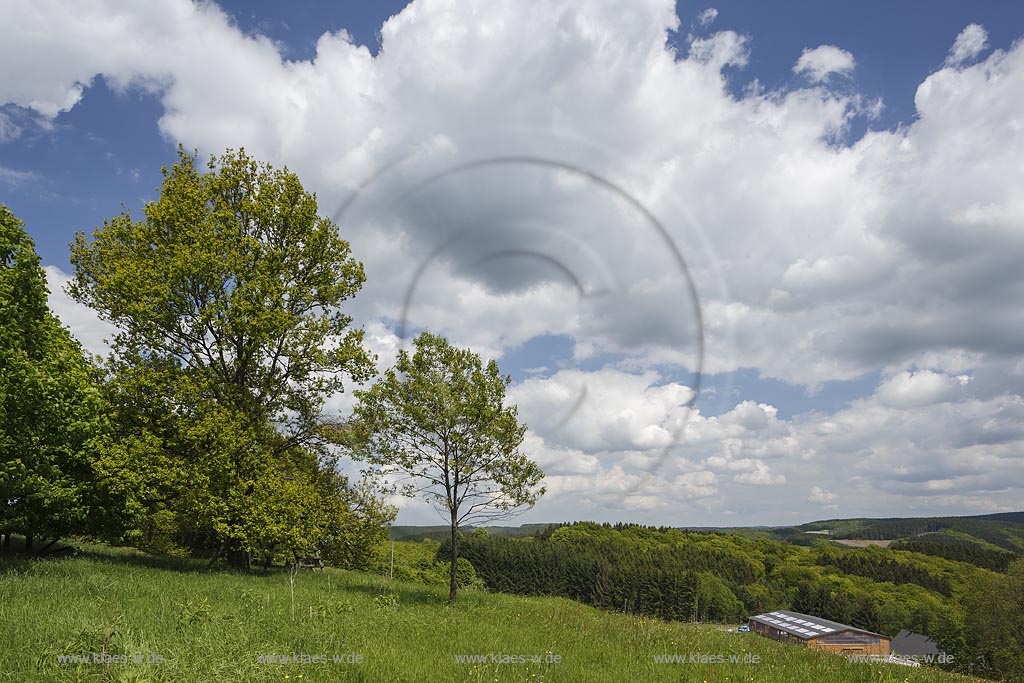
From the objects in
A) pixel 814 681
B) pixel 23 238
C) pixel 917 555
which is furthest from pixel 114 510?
pixel 917 555

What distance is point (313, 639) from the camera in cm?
1005

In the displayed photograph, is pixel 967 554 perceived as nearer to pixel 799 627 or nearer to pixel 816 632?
pixel 799 627

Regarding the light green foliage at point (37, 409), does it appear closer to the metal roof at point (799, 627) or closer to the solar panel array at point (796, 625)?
the metal roof at point (799, 627)

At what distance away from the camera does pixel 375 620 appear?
12992 millimetres

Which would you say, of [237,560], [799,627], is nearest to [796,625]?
[799,627]

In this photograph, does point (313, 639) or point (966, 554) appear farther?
point (966, 554)

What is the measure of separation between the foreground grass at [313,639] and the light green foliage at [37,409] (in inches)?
76.5

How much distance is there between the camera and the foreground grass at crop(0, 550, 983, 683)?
25.5 feet

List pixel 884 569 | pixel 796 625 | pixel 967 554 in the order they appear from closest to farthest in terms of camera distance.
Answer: pixel 796 625
pixel 884 569
pixel 967 554

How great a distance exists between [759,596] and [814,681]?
499 ft

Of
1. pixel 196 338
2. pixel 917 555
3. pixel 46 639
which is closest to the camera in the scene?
pixel 46 639

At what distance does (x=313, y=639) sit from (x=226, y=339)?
47.8 feet

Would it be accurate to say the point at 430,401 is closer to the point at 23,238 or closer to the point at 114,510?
the point at 114,510

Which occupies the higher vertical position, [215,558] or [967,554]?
[215,558]
